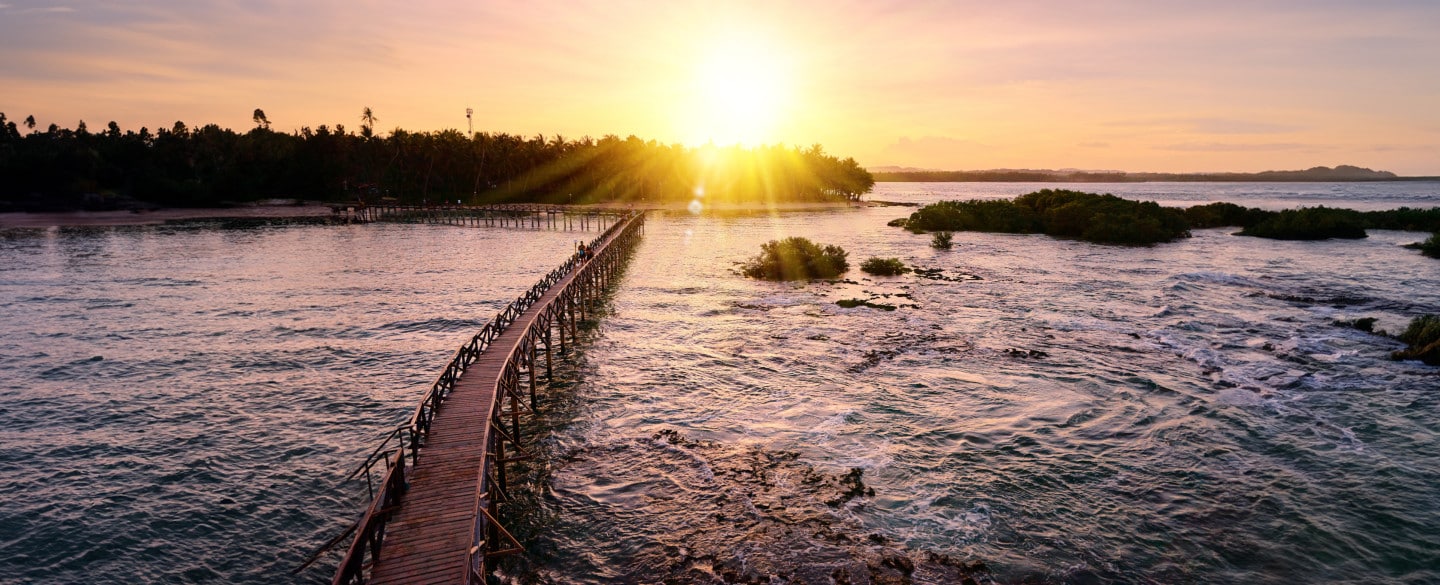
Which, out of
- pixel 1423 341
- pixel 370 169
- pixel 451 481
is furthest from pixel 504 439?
pixel 370 169

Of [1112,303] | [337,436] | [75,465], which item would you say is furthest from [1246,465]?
[75,465]

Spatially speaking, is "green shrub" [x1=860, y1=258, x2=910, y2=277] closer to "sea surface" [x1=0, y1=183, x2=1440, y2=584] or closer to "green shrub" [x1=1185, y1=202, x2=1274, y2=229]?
"sea surface" [x1=0, y1=183, x2=1440, y2=584]

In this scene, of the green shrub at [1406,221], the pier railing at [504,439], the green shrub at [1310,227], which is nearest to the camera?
the pier railing at [504,439]

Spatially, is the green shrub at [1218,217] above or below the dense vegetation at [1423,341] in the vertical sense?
above

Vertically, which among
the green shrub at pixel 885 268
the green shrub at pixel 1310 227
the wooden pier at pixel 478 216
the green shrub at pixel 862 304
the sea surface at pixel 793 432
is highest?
the wooden pier at pixel 478 216

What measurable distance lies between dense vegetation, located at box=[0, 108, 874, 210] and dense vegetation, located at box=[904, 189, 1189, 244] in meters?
72.3

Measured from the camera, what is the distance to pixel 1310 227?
83625mm

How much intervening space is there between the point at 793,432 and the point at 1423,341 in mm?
32323

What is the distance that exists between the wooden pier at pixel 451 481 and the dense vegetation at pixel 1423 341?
40273 millimetres

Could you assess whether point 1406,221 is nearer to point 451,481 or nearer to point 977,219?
point 977,219

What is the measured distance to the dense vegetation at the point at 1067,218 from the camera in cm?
8375

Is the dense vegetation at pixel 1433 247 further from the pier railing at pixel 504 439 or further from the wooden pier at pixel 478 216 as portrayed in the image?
the wooden pier at pixel 478 216

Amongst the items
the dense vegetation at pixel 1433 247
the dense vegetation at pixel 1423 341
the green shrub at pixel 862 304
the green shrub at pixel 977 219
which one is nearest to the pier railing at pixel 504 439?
the green shrub at pixel 862 304

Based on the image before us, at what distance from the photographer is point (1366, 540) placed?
17.5 meters
